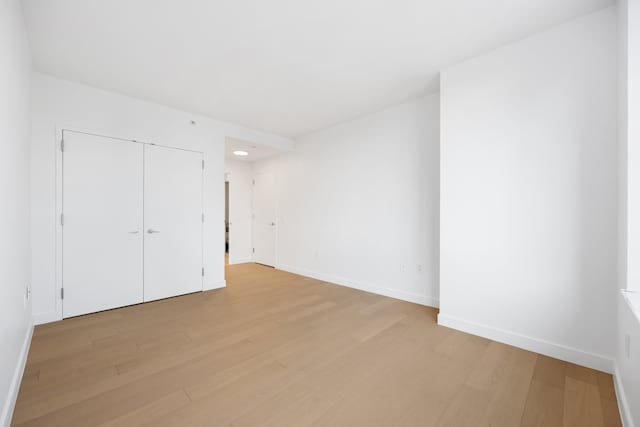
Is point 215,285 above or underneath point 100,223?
underneath

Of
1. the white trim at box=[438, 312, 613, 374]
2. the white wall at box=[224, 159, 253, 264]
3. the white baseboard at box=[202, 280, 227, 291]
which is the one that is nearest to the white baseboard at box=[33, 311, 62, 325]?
the white baseboard at box=[202, 280, 227, 291]

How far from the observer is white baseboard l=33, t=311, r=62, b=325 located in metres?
2.86

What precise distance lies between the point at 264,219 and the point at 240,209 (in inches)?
28.3

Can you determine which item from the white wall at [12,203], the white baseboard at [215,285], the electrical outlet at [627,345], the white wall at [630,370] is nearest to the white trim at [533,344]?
the white wall at [630,370]

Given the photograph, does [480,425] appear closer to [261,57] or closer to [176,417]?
[176,417]

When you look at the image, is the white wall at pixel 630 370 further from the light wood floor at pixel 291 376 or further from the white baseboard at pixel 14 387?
the white baseboard at pixel 14 387

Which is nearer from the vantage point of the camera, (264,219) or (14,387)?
(14,387)

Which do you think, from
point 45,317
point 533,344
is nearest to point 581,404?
point 533,344

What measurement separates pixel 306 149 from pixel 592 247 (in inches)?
166

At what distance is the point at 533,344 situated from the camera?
2318 mm

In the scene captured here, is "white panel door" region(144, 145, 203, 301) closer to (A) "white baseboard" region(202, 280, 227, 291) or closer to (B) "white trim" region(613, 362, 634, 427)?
(A) "white baseboard" region(202, 280, 227, 291)

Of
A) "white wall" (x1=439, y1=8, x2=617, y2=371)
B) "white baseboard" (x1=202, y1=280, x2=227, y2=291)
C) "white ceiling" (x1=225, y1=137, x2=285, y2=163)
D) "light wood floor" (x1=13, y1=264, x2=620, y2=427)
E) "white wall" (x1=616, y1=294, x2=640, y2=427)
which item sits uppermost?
"white ceiling" (x1=225, y1=137, x2=285, y2=163)

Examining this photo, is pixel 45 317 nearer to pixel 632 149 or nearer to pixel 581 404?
pixel 581 404

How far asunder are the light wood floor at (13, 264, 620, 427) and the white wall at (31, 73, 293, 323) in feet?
2.05
